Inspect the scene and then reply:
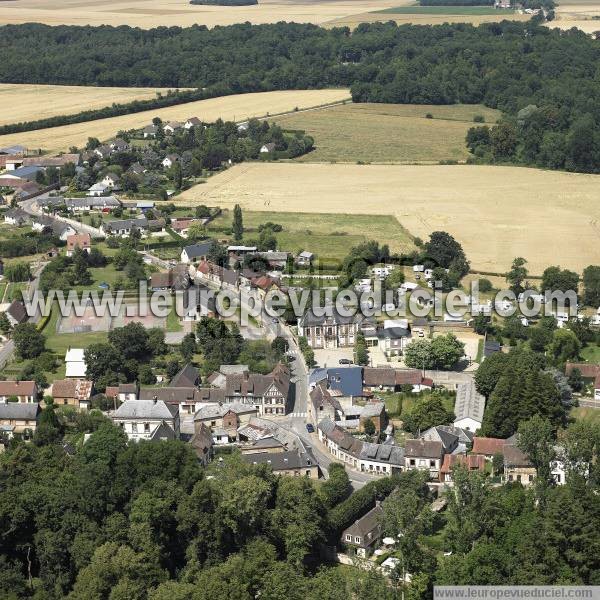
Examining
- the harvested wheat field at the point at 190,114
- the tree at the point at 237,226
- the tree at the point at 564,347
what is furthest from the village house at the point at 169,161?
the tree at the point at 564,347

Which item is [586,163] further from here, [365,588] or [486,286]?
[365,588]

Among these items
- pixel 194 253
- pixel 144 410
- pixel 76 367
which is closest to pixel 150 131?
pixel 194 253

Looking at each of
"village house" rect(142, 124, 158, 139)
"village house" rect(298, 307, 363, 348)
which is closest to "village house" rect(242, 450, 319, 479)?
"village house" rect(298, 307, 363, 348)

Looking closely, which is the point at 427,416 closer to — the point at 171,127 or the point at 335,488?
the point at 335,488

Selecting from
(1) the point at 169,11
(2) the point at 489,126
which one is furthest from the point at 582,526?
(1) the point at 169,11

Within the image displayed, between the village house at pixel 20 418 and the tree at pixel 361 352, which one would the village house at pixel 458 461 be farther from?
the village house at pixel 20 418
